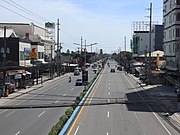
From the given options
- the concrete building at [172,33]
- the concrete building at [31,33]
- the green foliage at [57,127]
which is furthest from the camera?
the concrete building at [31,33]

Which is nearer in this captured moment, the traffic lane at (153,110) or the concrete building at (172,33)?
the traffic lane at (153,110)

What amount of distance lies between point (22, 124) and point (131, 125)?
8.11 meters

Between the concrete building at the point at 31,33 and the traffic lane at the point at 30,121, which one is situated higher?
the concrete building at the point at 31,33

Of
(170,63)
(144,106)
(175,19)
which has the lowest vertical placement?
(144,106)

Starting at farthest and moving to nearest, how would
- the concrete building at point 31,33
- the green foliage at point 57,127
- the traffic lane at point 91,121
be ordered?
1. the concrete building at point 31,33
2. the traffic lane at point 91,121
3. the green foliage at point 57,127

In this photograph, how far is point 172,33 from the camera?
6444cm

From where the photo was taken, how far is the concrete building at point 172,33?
61.2 meters

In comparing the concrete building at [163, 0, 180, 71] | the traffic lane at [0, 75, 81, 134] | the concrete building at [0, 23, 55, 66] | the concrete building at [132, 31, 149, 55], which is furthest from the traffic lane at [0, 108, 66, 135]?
the concrete building at [132, 31, 149, 55]

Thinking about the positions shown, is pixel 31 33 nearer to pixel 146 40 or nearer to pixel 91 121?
pixel 146 40

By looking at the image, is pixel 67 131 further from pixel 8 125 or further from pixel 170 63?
pixel 170 63

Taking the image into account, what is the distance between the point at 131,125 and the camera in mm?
28016

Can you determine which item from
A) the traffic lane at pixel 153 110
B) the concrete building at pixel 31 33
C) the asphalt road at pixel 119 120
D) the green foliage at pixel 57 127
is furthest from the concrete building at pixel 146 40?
the green foliage at pixel 57 127

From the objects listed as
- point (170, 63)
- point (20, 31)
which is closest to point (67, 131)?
point (170, 63)

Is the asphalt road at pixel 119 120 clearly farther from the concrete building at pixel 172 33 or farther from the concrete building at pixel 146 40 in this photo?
the concrete building at pixel 146 40
